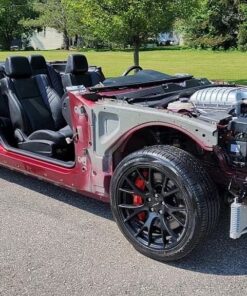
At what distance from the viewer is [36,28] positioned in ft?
203

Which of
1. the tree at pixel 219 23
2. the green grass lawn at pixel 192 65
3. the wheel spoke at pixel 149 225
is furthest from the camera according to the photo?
the tree at pixel 219 23

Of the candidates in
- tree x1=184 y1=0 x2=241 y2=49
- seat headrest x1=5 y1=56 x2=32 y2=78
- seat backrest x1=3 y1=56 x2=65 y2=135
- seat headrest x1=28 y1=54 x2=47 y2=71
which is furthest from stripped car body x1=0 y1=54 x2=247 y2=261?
tree x1=184 y1=0 x2=241 y2=49

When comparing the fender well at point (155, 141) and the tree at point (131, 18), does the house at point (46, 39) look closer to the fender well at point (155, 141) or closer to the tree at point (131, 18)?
the tree at point (131, 18)

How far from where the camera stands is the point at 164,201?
3.58 meters

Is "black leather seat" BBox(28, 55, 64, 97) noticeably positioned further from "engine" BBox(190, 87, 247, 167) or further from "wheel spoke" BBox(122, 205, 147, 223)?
"wheel spoke" BBox(122, 205, 147, 223)

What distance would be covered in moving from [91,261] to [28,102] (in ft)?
8.65

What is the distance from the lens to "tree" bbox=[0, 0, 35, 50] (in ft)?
190

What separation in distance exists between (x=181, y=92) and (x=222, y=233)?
124cm

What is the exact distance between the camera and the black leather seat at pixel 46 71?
6146 millimetres

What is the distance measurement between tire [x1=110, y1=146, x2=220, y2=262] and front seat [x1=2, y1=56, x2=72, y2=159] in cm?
162

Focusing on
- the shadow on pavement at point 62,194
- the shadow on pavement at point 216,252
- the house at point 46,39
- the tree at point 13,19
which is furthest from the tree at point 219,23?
the shadow on pavement at point 216,252

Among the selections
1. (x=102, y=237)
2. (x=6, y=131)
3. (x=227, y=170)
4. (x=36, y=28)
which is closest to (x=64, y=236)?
(x=102, y=237)

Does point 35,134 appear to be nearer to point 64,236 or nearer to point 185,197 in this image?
point 64,236

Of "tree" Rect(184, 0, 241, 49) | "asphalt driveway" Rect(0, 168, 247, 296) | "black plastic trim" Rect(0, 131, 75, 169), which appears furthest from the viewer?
"tree" Rect(184, 0, 241, 49)
